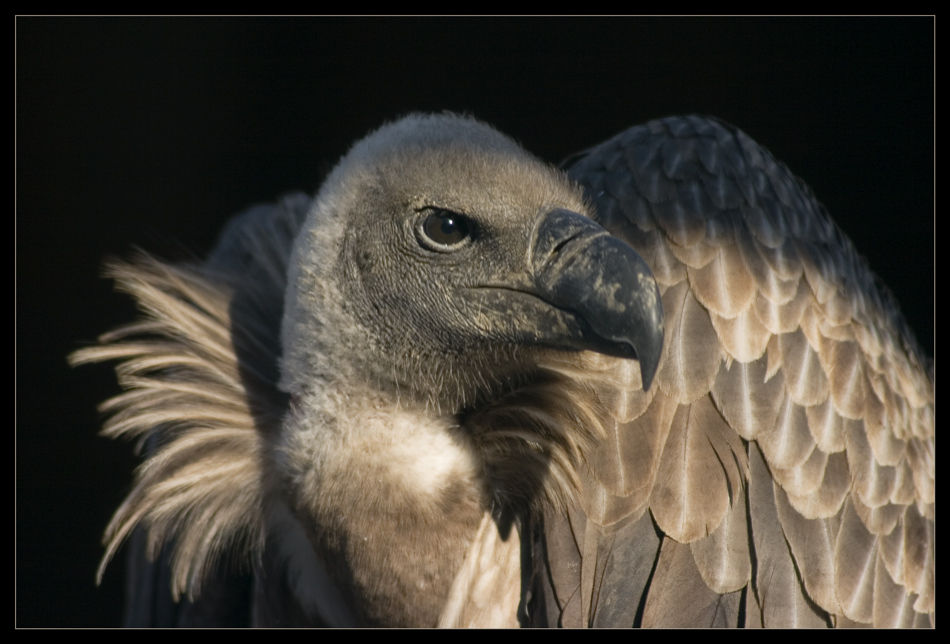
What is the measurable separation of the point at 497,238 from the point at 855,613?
1144 millimetres

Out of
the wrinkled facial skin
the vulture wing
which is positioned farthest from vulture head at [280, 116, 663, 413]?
the vulture wing

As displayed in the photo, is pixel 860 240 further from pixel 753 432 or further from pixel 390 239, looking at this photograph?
pixel 390 239

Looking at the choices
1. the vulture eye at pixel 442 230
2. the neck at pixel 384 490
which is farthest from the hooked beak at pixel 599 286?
the neck at pixel 384 490

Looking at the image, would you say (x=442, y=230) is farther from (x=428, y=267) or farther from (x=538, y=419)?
(x=538, y=419)

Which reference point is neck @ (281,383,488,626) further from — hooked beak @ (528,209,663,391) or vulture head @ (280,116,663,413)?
hooked beak @ (528,209,663,391)

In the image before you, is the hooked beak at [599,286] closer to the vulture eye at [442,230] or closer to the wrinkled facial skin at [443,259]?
the wrinkled facial skin at [443,259]

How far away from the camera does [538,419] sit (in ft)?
5.91

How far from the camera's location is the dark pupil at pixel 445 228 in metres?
1.76

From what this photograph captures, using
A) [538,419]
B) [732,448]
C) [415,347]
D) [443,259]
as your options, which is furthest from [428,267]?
[732,448]

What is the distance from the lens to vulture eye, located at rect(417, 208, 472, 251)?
176 centimetres

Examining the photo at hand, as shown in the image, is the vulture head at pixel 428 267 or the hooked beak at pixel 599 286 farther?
the vulture head at pixel 428 267

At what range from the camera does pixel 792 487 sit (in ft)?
5.82

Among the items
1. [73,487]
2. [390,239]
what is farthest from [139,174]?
[390,239]

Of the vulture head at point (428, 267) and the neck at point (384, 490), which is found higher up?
the vulture head at point (428, 267)
